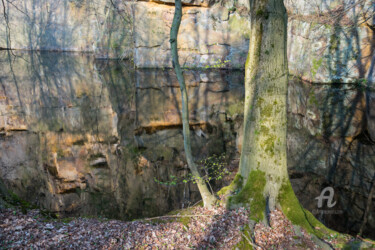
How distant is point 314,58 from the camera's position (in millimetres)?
16984

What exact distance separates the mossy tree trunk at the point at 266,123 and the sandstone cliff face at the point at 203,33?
3800 mm

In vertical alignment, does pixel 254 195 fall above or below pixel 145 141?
above

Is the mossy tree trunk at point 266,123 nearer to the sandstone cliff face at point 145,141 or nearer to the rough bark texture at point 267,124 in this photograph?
the rough bark texture at point 267,124

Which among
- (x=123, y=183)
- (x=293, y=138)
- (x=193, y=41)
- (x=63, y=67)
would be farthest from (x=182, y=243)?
(x=63, y=67)

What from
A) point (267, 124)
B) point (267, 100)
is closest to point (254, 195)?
point (267, 124)

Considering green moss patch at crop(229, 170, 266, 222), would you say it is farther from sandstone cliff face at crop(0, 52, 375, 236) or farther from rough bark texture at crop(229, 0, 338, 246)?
sandstone cliff face at crop(0, 52, 375, 236)

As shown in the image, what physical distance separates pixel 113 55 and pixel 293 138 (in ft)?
85.3

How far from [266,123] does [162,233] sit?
2.17 m

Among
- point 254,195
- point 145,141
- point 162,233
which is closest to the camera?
point 162,233

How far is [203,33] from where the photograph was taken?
23.6m

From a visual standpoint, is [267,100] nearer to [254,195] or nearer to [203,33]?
[254,195]

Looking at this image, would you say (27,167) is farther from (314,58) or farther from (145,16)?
(145,16)

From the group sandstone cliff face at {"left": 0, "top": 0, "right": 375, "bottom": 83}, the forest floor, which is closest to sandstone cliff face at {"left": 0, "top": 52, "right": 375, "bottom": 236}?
the forest floor

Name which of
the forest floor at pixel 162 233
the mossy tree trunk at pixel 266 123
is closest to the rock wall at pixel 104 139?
the forest floor at pixel 162 233
